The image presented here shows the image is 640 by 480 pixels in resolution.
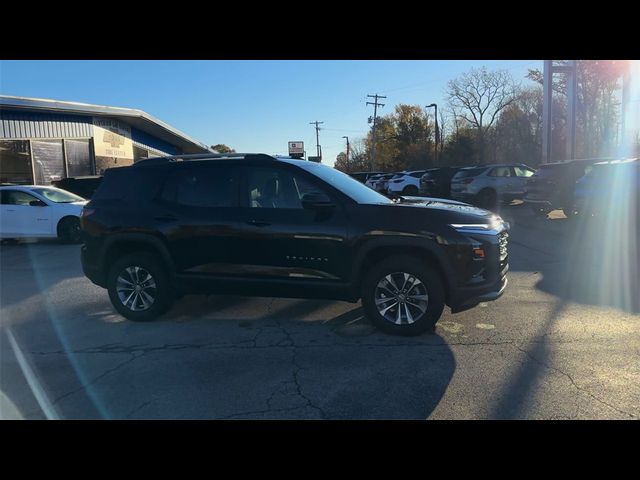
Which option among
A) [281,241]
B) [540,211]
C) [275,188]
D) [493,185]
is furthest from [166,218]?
[493,185]

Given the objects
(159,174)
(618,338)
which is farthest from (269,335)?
(618,338)

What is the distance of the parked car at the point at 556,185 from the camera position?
13.1 m

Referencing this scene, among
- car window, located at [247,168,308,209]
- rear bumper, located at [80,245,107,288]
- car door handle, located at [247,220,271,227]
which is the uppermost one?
car window, located at [247,168,308,209]

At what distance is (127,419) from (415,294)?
2.89 metres

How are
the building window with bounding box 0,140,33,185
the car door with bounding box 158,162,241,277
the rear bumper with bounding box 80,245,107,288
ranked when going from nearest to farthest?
the car door with bounding box 158,162,241,277
the rear bumper with bounding box 80,245,107,288
the building window with bounding box 0,140,33,185

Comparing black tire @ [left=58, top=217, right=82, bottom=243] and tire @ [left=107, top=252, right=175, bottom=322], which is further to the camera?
black tire @ [left=58, top=217, right=82, bottom=243]

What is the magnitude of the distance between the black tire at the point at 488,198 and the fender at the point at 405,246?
13856 mm

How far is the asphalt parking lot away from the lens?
3.52 m

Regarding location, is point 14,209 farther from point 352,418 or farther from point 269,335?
point 352,418

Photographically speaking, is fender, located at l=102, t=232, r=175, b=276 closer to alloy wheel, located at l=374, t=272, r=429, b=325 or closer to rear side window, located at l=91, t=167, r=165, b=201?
rear side window, located at l=91, t=167, r=165, b=201

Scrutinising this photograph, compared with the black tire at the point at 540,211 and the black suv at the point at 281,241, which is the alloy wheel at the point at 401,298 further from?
the black tire at the point at 540,211

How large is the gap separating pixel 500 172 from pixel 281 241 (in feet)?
48.3

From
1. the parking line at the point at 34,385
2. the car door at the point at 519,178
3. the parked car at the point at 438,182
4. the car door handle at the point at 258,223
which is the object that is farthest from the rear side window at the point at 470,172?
the parking line at the point at 34,385

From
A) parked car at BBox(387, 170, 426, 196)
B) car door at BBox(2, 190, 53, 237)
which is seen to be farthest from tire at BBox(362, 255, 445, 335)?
parked car at BBox(387, 170, 426, 196)
